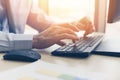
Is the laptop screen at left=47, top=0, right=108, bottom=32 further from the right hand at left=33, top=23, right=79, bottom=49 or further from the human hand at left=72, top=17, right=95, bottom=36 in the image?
the right hand at left=33, top=23, right=79, bottom=49

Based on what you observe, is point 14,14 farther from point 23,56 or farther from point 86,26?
point 23,56

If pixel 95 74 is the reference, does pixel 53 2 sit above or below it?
above

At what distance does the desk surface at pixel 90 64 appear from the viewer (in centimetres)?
72

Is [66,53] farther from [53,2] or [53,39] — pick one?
[53,2]

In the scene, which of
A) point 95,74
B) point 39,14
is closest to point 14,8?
point 39,14

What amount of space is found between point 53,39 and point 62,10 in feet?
2.19

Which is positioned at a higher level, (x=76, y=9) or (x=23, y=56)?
(x=76, y=9)

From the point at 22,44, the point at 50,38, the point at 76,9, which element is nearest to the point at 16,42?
the point at 22,44

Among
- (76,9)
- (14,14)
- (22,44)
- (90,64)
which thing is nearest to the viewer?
(90,64)

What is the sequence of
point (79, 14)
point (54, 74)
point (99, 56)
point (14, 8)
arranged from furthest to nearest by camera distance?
point (79, 14)
point (14, 8)
point (99, 56)
point (54, 74)

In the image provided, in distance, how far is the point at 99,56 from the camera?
3.00 ft

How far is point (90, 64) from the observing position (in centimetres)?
79

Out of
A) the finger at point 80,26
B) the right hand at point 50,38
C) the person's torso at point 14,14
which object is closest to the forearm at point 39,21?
the person's torso at point 14,14

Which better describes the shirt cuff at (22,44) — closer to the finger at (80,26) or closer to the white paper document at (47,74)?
the white paper document at (47,74)
